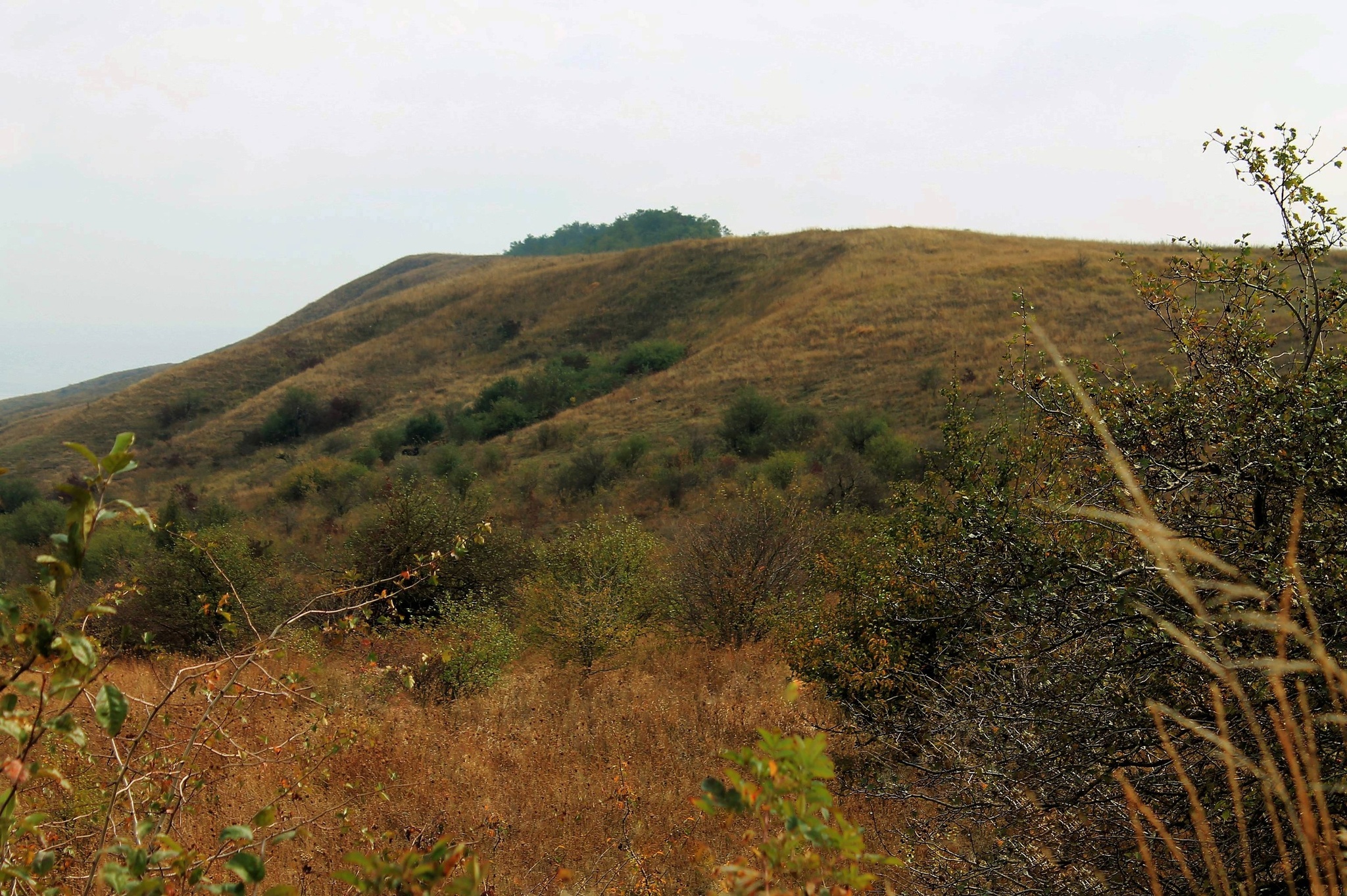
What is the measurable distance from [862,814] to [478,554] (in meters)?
10.3

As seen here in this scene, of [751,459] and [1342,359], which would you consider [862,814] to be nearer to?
[1342,359]

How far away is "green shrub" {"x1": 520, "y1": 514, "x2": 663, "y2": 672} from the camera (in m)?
11.0

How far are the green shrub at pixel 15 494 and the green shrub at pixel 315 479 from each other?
13.9 m

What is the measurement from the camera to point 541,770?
24.1 ft

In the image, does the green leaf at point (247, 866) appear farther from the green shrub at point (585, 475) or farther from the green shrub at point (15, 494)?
the green shrub at point (15, 494)

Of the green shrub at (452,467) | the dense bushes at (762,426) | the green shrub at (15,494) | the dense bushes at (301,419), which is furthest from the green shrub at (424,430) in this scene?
the dense bushes at (762,426)

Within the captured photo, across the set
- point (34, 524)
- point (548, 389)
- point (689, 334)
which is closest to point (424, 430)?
point (548, 389)

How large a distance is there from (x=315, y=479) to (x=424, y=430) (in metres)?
8.89

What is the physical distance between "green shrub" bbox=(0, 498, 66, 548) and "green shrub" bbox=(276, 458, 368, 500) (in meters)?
7.73

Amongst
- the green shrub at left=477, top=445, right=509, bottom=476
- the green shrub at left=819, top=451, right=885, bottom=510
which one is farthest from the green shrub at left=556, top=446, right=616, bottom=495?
the green shrub at left=819, top=451, right=885, bottom=510

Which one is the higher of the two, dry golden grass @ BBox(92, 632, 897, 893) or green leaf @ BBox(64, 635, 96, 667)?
green leaf @ BBox(64, 635, 96, 667)

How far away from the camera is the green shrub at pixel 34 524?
94.4 ft

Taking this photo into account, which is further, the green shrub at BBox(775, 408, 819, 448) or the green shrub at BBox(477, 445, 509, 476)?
the green shrub at BBox(477, 445, 509, 476)

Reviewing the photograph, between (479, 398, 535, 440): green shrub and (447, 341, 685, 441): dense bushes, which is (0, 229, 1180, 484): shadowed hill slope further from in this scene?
(479, 398, 535, 440): green shrub
